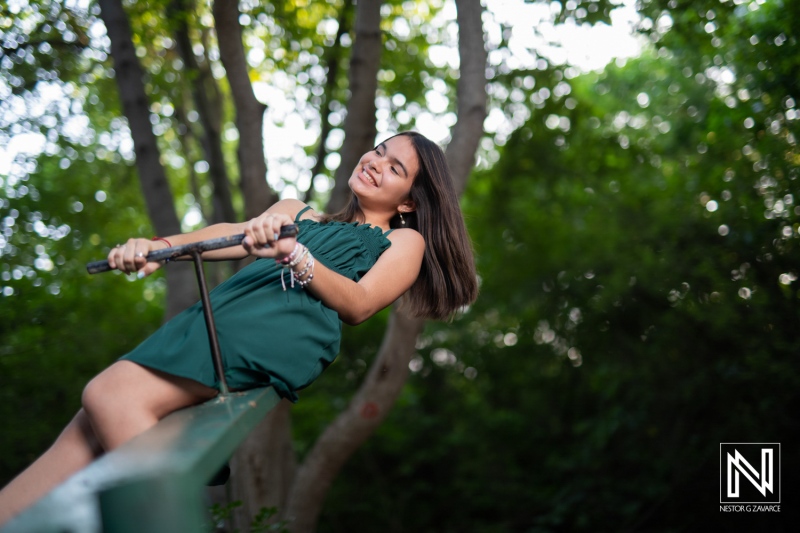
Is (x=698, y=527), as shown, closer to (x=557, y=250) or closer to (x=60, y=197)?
(x=557, y=250)

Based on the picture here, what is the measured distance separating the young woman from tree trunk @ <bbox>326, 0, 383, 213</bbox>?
2151mm

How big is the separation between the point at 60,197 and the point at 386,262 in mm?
5892

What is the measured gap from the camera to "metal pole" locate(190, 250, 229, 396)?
2160 millimetres

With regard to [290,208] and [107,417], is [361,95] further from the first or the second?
[107,417]

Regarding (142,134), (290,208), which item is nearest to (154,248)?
(290,208)

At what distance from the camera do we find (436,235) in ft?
10.2

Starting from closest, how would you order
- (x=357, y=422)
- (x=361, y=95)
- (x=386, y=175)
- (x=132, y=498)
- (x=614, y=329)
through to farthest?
(x=132, y=498)
(x=386, y=175)
(x=361, y=95)
(x=357, y=422)
(x=614, y=329)

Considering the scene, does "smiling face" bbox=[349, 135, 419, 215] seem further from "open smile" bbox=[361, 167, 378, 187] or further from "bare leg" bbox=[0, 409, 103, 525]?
"bare leg" bbox=[0, 409, 103, 525]

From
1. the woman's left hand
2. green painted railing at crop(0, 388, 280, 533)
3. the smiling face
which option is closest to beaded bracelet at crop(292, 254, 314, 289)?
the woman's left hand

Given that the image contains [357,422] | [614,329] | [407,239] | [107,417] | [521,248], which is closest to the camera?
[107,417]

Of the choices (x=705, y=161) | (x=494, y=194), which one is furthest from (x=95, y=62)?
(x=705, y=161)

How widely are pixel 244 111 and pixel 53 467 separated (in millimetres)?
3010

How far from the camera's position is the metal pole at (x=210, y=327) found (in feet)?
7.09

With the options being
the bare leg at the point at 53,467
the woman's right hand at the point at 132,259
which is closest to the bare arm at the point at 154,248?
the woman's right hand at the point at 132,259
